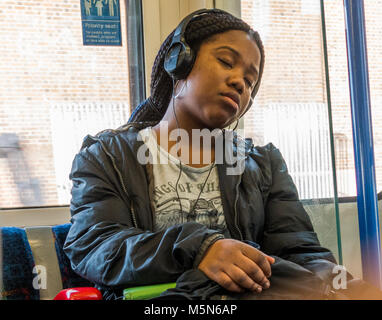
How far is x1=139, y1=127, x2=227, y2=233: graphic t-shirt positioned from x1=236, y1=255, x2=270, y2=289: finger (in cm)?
34

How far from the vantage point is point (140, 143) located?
1140mm

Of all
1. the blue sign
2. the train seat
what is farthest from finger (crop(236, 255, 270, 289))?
the blue sign

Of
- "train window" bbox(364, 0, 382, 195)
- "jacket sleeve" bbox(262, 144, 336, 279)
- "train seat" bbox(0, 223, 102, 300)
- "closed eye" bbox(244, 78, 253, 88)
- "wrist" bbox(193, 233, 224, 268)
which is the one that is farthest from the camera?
"train seat" bbox(0, 223, 102, 300)

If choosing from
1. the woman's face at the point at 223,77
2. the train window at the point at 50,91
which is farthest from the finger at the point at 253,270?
→ the train window at the point at 50,91

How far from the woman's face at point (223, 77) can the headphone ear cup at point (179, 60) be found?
0.07 ft

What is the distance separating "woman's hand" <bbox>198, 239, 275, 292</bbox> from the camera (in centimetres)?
75

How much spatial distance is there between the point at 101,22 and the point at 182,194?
→ 0.78 meters

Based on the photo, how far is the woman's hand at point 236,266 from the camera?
75 centimetres

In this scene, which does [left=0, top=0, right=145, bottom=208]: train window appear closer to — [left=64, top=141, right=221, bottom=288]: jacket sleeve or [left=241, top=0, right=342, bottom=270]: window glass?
[left=64, top=141, right=221, bottom=288]: jacket sleeve

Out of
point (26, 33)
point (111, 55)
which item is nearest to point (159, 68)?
point (111, 55)

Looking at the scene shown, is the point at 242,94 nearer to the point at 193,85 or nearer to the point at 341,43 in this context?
the point at 193,85

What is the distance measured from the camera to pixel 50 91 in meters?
1.47

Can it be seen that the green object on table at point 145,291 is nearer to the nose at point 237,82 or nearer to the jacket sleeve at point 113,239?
the jacket sleeve at point 113,239
